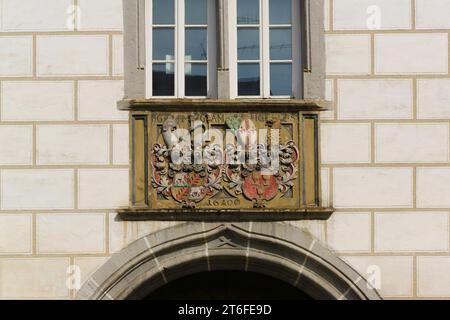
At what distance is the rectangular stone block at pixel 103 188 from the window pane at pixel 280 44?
1863 mm

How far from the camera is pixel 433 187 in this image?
10453 millimetres

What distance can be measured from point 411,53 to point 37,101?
365 cm

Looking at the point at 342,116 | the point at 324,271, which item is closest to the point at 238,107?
the point at 342,116

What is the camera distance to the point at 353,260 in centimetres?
1041

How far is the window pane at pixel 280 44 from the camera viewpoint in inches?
420

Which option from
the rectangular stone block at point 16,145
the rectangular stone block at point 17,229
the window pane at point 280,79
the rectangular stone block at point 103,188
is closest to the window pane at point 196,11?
the window pane at point 280,79

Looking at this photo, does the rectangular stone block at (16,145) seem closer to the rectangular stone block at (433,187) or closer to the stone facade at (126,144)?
the stone facade at (126,144)

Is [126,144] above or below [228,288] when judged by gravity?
above

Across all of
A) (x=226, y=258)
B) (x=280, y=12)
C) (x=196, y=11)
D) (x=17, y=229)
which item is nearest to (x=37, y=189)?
(x=17, y=229)

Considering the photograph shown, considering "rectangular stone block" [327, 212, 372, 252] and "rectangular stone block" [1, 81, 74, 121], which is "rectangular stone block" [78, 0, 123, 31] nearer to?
"rectangular stone block" [1, 81, 74, 121]

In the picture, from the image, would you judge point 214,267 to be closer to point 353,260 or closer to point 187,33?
point 353,260

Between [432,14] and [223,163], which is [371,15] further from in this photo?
[223,163]

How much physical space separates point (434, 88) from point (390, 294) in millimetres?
2028

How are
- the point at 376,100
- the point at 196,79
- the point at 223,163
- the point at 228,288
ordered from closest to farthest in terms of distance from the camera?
the point at 223,163
the point at 376,100
the point at 196,79
the point at 228,288
